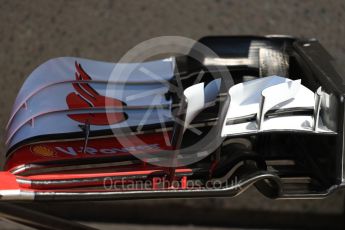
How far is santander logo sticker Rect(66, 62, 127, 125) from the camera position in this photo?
1.22 meters

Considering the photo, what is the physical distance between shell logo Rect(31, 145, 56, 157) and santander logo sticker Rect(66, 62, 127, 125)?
0.08 metres

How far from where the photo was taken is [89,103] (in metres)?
1.25

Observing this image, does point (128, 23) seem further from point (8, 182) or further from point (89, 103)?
point (8, 182)

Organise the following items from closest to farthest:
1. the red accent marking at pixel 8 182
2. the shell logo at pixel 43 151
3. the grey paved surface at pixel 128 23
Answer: the red accent marking at pixel 8 182
the shell logo at pixel 43 151
the grey paved surface at pixel 128 23

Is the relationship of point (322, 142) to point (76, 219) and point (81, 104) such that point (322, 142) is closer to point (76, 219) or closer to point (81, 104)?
point (81, 104)

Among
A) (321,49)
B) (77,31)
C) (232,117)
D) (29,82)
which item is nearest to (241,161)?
(232,117)

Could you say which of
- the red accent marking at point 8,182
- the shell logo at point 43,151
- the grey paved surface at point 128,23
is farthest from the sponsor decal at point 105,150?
the grey paved surface at point 128,23

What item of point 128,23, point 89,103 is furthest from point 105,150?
point 128,23

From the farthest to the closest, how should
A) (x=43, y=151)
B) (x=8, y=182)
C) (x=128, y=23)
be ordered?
(x=128, y=23) → (x=43, y=151) → (x=8, y=182)

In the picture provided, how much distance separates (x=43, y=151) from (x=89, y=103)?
14cm

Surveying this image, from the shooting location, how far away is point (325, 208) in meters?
1.67

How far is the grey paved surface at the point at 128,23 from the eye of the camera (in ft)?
5.69

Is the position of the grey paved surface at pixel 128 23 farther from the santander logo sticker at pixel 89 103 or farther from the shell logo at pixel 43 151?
the shell logo at pixel 43 151

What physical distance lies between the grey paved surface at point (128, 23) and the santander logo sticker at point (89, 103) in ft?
1.49
